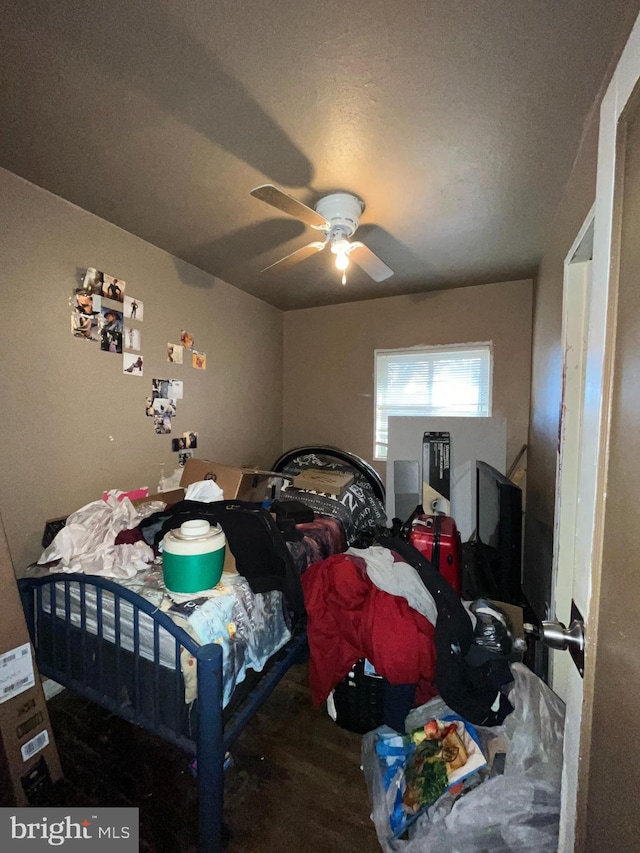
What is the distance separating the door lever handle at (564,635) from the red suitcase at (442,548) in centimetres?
150

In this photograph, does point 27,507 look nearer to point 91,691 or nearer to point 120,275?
point 91,691

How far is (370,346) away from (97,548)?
9.34ft

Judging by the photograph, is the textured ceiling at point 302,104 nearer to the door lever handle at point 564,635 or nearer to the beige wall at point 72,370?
the beige wall at point 72,370

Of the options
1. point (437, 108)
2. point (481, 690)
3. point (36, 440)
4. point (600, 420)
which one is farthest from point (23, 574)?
point (437, 108)

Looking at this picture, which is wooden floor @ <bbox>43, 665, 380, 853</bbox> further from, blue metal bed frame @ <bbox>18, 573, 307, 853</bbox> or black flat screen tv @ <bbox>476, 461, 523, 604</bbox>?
black flat screen tv @ <bbox>476, 461, 523, 604</bbox>

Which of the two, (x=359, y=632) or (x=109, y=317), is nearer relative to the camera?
(x=359, y=632)

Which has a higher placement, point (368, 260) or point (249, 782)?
point (368, 260)

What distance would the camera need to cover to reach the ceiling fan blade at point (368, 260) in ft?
6.46

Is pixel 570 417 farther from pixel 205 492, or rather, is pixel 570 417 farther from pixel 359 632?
pixel 205 492

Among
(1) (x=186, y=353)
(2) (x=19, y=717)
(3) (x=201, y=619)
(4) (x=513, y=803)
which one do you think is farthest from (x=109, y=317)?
(4) (x=513, y=803)

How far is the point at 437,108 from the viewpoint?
4.35 ft

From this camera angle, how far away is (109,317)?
7.08 feet

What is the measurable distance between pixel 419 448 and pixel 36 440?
9.34 feet

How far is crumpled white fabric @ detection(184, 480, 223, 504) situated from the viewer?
6.57 feet
